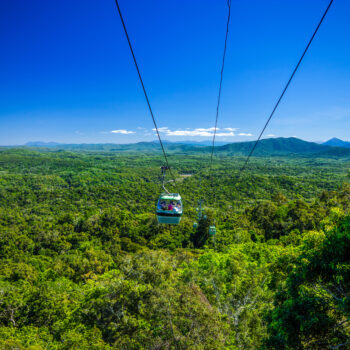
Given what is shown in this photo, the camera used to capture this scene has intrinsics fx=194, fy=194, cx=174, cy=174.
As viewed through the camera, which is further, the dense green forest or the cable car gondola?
the cable car gondola

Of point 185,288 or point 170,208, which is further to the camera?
point 185,288

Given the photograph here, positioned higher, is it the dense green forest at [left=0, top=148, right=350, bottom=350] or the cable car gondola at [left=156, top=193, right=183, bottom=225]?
the cable car gondola at [left=156, top=193, right=183, bottom=225]

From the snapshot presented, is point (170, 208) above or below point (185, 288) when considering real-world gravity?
above

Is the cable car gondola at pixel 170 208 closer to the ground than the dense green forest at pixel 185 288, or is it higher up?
higher up

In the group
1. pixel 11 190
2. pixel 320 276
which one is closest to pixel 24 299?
pixel 320 276

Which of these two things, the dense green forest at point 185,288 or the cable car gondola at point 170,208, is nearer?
A: the dense green forest at point 185,288

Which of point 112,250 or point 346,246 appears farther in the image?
point 112,250

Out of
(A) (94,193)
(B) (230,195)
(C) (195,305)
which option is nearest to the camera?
(C) (195,305)

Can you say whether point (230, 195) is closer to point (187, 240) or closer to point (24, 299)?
point (187, 240)
